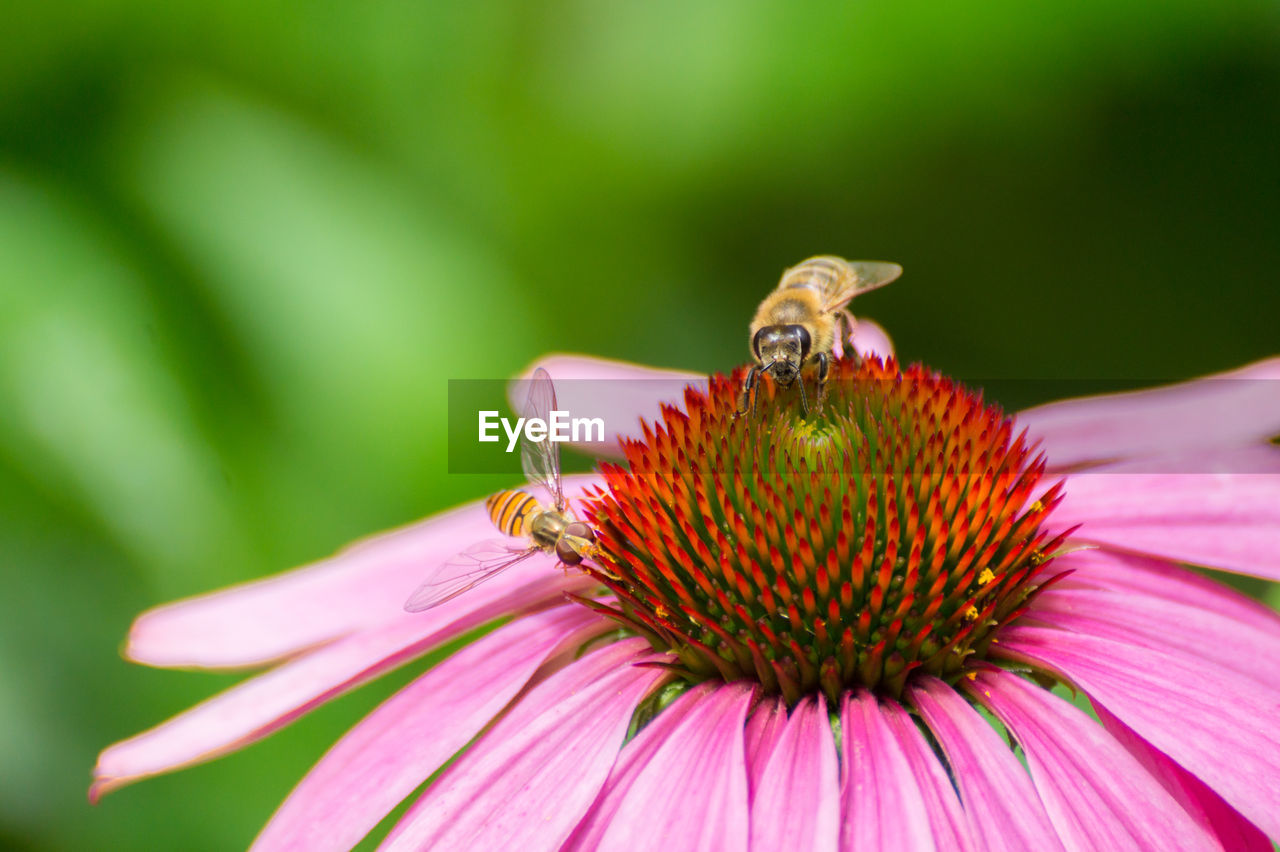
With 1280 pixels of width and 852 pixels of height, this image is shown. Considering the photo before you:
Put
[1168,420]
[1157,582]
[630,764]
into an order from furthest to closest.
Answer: [1168,420] → [1157,582] → [630,764]

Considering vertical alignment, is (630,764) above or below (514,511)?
below

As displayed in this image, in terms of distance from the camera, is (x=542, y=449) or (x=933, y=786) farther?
(x=542, y=449)

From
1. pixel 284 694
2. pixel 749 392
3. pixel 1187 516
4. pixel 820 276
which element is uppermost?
pixel 820 276

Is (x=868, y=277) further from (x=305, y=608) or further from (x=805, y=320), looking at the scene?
(x=305, y=608)

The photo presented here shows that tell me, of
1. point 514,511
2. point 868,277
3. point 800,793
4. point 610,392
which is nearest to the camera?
point 800,793

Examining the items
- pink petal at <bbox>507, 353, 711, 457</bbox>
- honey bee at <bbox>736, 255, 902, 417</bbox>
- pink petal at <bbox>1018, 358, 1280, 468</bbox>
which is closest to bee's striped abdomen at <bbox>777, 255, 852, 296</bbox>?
honey bee at <bbox>736, 255, 902, 417</bbox>

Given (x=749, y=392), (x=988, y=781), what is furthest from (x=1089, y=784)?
(x=749, y=392)

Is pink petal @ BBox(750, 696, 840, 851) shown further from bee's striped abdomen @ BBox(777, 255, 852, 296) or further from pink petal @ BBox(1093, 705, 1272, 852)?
bee's striped abdomen @ BBox(777, 255, 852, 296)

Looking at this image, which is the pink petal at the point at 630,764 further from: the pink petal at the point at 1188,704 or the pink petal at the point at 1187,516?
the pink petal at the point at 1187,516
